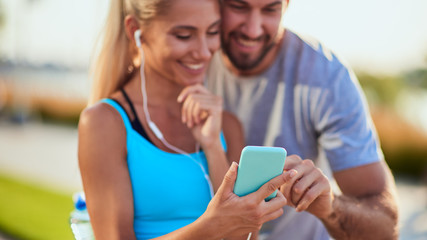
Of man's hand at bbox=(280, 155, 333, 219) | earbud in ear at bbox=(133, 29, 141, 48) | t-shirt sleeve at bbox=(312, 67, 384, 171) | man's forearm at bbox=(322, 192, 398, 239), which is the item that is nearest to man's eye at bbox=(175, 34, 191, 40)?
earbud in ear at bbox=(133, 29, 141, 48)

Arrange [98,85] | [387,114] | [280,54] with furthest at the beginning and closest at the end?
[387,114], [280,54], [98,85]

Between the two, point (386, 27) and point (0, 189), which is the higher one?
point (386, 27)

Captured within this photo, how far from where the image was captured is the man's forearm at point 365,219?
74.6 inches

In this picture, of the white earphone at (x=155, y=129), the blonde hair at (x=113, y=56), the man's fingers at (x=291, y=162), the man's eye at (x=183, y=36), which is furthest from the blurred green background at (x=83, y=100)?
the man's fingers at (x=291, y=162)

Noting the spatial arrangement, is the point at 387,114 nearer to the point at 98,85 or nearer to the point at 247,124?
the point at 247,124

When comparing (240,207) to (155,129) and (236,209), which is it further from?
(155,129)

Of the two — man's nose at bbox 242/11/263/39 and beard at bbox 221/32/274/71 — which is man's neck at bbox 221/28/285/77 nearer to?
beard at bbox 221/32/274/71

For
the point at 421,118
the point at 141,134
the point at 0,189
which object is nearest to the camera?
the point at 141,134

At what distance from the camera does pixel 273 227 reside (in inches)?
87.6

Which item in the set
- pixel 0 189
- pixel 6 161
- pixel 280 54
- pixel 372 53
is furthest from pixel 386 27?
pixel 6 161

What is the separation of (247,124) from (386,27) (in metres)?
3.32

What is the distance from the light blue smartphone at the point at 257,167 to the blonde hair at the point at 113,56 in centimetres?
78

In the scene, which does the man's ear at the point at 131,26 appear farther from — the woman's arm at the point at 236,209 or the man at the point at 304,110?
the woman's arm at the point at 236,209

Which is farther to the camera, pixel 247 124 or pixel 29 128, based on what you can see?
pixel 29 128
